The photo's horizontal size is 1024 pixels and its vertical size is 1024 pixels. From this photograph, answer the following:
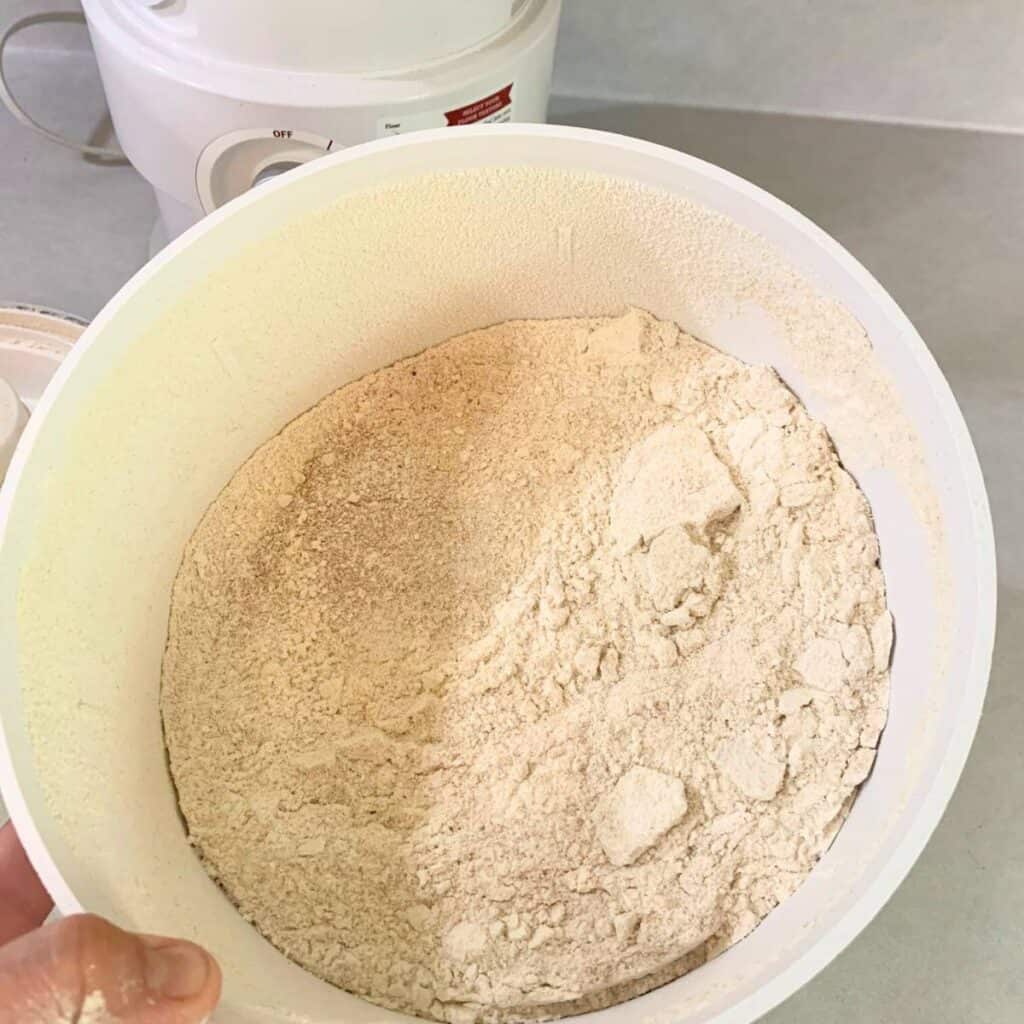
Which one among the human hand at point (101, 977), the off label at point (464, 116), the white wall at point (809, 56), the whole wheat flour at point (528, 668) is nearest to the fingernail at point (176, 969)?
the human hand at point (101, 977)

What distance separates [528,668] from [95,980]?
0.86 ft

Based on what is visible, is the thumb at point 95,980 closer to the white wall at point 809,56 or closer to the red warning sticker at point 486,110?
the red warning sticker at point 486,110

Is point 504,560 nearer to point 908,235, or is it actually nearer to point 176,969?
point 176,969

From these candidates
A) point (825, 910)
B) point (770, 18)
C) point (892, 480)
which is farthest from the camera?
point (770, 18)

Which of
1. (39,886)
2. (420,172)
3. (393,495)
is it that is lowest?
(39,886)

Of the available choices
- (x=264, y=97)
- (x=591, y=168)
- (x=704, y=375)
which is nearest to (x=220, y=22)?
(x=264, y=97)

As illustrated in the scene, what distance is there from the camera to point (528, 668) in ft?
1.77

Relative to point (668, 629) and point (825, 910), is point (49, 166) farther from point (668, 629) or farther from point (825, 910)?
point (825, 910)

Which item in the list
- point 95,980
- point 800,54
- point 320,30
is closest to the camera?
point 95,980

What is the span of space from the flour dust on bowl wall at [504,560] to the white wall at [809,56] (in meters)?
0.34

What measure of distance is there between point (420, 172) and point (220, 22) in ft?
0.40

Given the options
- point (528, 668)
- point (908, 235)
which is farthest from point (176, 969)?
point (908, 235)

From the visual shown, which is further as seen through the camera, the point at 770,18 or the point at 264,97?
the point at 770,18

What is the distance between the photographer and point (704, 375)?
0.62m
